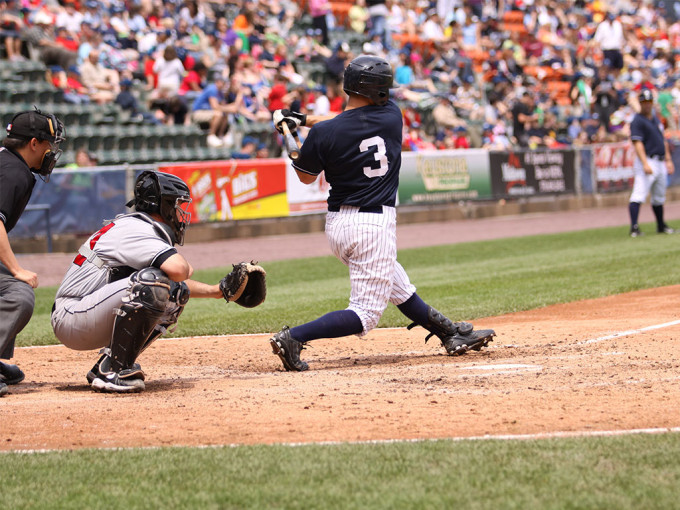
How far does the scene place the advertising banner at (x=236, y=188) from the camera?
17.5 m

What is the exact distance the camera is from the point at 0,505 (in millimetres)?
3703

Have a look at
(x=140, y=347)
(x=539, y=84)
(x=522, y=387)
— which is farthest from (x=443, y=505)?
(x=539, y=84)

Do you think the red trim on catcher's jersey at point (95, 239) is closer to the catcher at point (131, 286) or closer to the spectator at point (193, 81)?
the catcher at point (131, 286)

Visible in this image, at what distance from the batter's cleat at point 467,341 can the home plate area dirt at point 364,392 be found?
78 mm

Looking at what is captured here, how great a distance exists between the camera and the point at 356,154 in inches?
248

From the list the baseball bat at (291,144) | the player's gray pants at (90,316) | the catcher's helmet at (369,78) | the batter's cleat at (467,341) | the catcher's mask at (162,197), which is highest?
the catcher's helmet at (369,78)

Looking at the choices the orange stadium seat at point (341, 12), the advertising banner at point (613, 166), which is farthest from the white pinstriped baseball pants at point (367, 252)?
the orange stadium seat at point (341, 12)

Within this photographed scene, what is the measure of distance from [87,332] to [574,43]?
29900 mm

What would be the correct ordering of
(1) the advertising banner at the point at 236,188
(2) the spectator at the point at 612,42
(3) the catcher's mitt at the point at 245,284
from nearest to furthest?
(3) the catcher's mitt at the point at 245,284
(1) the advertising banner at the point at 236,188
(2) the spectator at the point at 612,42

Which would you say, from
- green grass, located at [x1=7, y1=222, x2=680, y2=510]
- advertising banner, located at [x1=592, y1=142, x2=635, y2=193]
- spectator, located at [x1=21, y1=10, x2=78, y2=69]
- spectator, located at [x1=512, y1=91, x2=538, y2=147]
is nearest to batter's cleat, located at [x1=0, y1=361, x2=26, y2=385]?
green grass, located at [x1=7, y1=222, x2=680, y2=510]

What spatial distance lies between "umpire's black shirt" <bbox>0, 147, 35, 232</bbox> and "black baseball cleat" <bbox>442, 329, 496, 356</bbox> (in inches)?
118

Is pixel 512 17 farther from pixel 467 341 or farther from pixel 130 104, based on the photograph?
pixel 467 341

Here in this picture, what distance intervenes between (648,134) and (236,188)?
7262 millimetres

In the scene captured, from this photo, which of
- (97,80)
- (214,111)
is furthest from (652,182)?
(97,80)
